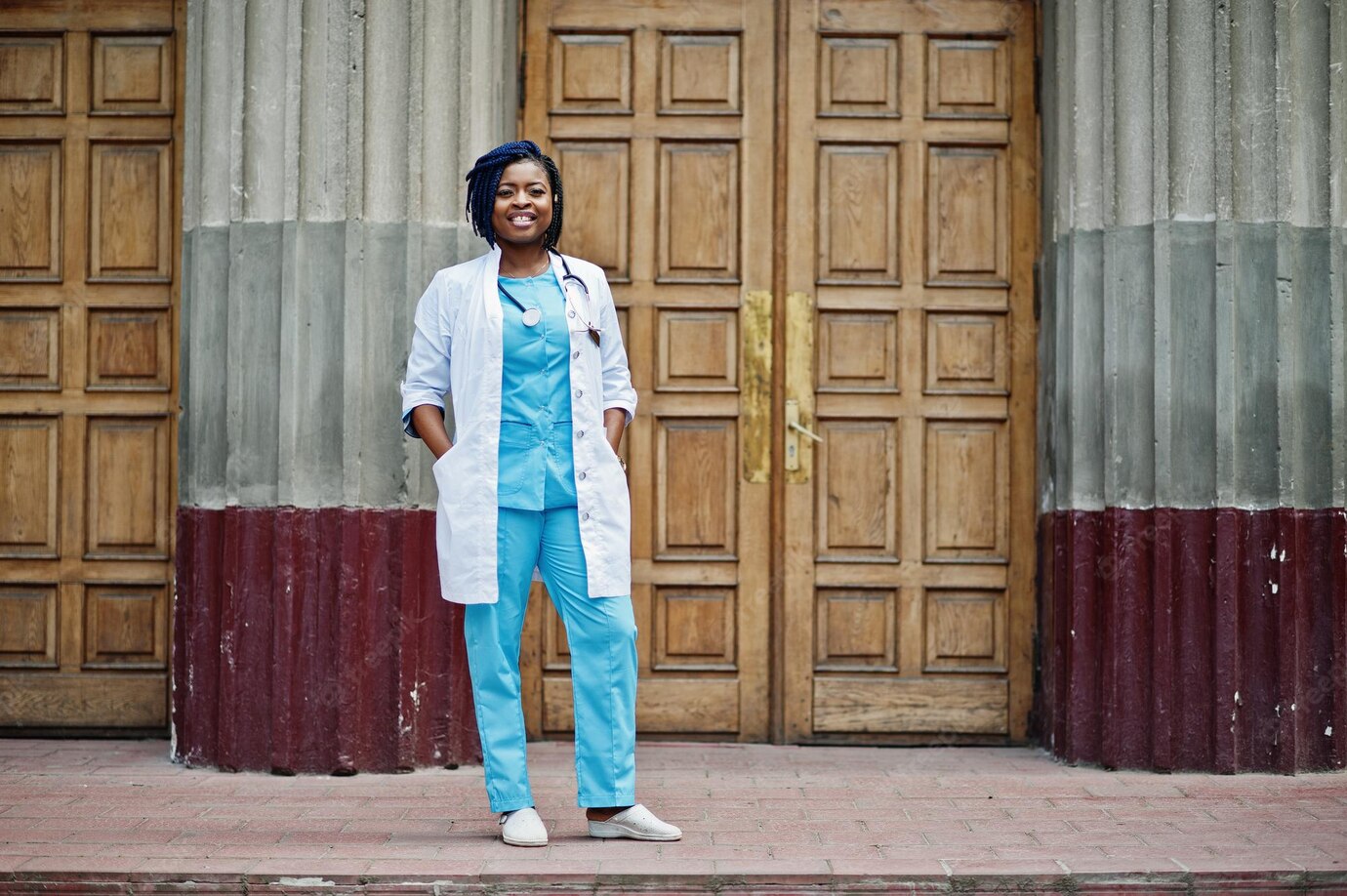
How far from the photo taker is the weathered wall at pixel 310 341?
6699 mm

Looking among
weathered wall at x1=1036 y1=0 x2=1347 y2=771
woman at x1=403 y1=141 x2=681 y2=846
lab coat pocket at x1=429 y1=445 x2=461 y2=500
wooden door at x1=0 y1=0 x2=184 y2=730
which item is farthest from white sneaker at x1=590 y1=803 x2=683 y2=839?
wooden door at x1=0 y1=0 x2=184 y2=730

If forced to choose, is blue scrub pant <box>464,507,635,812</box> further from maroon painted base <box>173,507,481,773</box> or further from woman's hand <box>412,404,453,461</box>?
maroon painted base <box>173,507,481,773</box>

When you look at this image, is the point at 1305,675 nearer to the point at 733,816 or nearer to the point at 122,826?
the point at 733,816

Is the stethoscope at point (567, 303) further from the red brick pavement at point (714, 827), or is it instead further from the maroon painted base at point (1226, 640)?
the maroon painted base at point (1226, 640)

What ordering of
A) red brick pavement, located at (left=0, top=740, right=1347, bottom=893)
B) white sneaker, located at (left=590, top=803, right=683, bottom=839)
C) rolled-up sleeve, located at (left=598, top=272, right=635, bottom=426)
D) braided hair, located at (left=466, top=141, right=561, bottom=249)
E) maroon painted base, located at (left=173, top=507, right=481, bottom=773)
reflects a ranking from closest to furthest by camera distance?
red brick pavement, located at (left=0, top=740, right=1347, bottom=893) < white sneaker, located at (left=590, top=803, right=683, bottom=839) < braided hair, located at (left=466, top=141, right=561, bottom=249) < rolled-up sleeve, located at (left=598, top=272, right=635, bottom=426) < maroon painted base, located at (left=173, top=507, right=481, bottom=773)

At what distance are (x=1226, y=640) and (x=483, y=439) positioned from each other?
338 cm

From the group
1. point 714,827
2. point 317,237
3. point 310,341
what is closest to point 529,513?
point 714,827

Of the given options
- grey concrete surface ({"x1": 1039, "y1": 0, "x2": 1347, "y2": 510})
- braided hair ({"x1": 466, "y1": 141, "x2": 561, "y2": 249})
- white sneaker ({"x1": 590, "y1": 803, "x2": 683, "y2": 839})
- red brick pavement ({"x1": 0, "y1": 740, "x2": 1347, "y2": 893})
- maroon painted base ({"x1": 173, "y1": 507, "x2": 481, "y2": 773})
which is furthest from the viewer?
grey concrete surface ({"x1": 1039, "y1": 0, "x2": 1347, "y2": 510})

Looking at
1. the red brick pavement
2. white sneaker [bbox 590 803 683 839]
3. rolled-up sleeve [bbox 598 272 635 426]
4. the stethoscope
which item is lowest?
the red brick pavement

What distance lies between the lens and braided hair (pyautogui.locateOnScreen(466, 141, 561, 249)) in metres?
5.39

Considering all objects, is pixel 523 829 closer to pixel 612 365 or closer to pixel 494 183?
pixel 612 365

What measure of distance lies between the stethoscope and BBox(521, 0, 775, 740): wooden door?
1.98 metres

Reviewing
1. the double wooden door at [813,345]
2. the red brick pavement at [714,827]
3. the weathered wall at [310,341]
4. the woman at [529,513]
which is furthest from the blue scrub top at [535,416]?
the double wooden door at [813,345]

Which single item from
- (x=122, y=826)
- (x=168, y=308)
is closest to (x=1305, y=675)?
(x=122, y=826)
